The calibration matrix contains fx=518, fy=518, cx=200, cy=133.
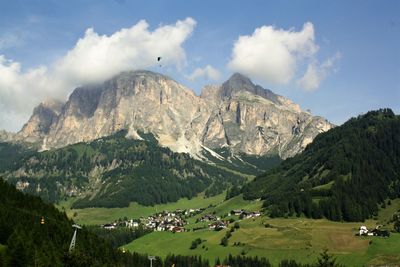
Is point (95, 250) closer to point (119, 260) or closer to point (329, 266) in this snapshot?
point (119, 260)

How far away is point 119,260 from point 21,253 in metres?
76.9

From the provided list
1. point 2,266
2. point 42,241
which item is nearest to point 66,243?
point 42,241

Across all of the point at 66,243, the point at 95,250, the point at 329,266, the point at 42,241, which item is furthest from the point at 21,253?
the point at 329,266

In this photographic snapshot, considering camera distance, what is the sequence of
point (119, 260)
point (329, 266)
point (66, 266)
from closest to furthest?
point (329, 266), point (66, 266), point (119, 260)

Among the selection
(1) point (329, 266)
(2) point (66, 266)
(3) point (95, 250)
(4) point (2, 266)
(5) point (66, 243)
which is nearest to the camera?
(1) point (329, 266)

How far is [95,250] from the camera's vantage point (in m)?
185

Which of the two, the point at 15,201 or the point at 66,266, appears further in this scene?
the point at 15,201

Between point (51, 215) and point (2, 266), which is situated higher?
point (51, 215)

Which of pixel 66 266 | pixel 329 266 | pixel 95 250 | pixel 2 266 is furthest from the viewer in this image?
pixel 95 250

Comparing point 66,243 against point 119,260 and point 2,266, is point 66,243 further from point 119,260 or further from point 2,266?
point 2,266

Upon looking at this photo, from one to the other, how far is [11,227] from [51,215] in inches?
1793

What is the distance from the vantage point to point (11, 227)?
14912 cm

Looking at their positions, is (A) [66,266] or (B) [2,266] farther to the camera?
(B) [2,266]

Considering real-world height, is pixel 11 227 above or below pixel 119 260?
above
